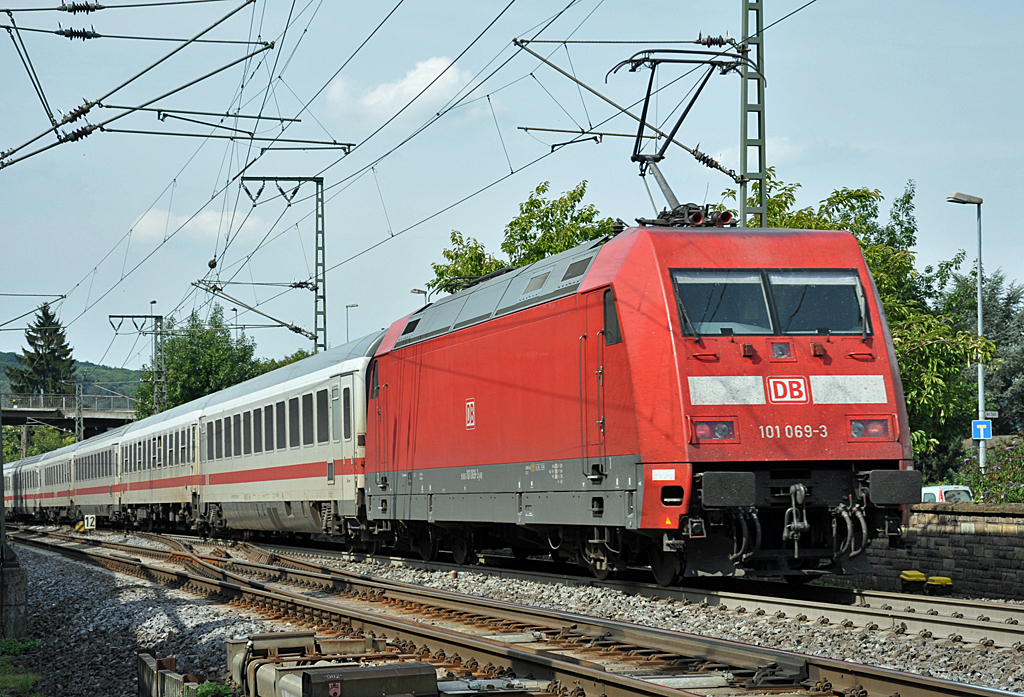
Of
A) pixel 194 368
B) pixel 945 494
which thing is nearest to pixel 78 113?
pixel 945 494

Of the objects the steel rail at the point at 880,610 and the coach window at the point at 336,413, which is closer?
the steel rail at the point at 880,610

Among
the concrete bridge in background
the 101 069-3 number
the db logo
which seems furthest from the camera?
the concrete bridge in background

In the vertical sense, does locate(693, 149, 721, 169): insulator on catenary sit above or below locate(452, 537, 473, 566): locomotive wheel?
above

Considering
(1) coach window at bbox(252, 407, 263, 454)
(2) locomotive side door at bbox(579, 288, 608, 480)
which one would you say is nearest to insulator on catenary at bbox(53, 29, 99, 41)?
(2) locomotive side door at bbox(579, 288, 608, 480)

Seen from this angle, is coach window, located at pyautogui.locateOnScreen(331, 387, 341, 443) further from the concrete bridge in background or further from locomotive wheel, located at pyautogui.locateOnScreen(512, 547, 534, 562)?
the concrete bridge in background

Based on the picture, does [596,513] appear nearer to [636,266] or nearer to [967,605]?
[636,266]

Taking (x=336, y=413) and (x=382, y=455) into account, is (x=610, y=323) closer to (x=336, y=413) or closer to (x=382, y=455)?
(x=382, y=455)

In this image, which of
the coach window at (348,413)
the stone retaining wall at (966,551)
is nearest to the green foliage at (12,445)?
the coach window at (348,413)

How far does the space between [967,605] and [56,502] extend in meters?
50.6

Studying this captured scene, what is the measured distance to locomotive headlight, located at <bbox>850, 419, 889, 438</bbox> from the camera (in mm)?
10977

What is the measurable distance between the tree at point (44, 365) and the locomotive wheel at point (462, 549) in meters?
107

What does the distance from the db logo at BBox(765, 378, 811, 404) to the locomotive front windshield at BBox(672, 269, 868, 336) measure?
534 millimetres

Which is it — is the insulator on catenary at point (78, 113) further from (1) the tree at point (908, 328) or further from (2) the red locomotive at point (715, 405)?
(1) the tree at point (908, 328)

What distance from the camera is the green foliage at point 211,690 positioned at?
293 inches
